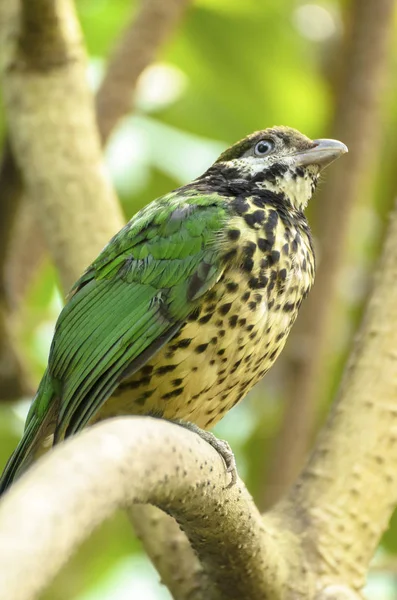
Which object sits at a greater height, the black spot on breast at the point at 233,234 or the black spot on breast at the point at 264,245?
the black spot on breast at the point at 233,234

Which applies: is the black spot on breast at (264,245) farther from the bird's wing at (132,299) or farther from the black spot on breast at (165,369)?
the black spot on breast at (165,369)

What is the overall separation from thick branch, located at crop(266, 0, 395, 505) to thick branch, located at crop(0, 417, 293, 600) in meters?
1.71

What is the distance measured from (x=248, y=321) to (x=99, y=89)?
87.0 inches

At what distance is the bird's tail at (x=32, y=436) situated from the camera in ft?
9.96

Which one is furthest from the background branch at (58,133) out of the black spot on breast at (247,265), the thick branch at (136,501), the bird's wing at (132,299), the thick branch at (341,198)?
the thick branch at (341,198)

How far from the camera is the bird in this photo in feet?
9.66

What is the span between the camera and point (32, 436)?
3.06 meters

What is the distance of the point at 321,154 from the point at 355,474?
989 millimetres

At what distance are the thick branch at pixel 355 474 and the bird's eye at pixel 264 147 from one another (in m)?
0.69

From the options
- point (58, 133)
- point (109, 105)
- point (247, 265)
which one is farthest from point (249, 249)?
point (109, 105)

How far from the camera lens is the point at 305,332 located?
4.93m

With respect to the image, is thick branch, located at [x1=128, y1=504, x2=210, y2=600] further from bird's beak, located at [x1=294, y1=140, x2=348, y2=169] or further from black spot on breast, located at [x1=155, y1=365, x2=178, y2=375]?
bird's beak, located at [x1=294, y1=140, x2=348, y2=169]

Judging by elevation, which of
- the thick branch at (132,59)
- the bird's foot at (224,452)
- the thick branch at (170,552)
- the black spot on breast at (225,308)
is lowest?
the thick branch at (170,552)

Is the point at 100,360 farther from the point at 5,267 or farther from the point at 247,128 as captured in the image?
the point at 247,128
